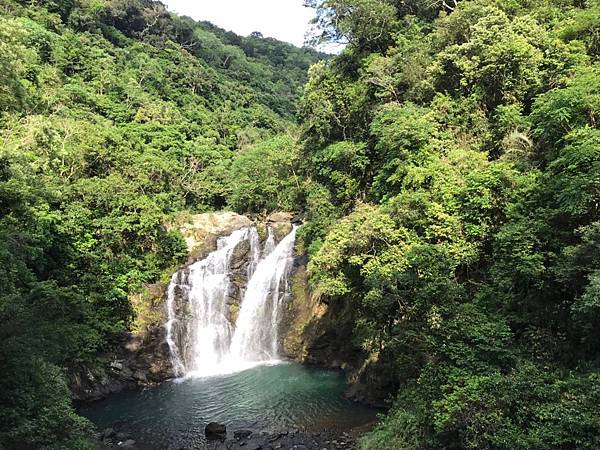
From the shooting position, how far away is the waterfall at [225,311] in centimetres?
2471

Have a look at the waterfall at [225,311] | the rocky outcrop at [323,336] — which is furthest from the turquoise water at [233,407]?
the waterfall at [225,311]

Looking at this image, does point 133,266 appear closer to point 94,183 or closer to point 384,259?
point 94,183

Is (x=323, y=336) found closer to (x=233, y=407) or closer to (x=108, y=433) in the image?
(x=233, y=407)

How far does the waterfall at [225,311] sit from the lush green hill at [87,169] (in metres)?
2.27

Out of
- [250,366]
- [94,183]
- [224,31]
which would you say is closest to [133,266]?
[94,183]

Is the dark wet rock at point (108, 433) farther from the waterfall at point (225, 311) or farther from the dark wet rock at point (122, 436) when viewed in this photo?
the waterfall at point (225, 311)

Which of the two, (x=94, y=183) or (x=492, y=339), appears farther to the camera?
(x=94, y=183)

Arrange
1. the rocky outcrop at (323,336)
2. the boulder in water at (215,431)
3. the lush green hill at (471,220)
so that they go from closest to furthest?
the lush green hill at (471,220), the boulder in water at (215,431), the rocky outcrop at (323,336)

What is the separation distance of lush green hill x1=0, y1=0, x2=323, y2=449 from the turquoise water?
3226 mm

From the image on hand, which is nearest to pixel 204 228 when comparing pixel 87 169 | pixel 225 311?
pixel 225 311

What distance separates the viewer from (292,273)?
2689cm

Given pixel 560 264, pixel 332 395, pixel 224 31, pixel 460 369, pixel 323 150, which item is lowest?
pixel 332 395

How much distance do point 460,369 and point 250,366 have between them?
1522 cm

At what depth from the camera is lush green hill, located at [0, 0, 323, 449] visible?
11180 mm
